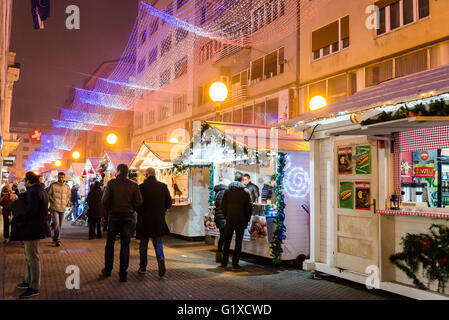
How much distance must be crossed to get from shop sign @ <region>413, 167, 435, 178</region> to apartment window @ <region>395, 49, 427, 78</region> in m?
7.66

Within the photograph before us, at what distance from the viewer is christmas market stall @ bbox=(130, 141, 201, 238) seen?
513 inches

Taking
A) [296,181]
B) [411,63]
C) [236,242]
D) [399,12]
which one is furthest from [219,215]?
[399,12]

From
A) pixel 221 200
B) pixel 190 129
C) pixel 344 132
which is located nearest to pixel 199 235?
pixel 221 200

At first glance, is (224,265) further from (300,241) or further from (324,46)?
(324,46)

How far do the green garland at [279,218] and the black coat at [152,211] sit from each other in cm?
266

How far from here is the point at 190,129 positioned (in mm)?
29531

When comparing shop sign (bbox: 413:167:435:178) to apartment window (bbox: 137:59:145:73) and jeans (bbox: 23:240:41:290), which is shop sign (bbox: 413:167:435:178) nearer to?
jeans (bbox: 23:240:41:290)

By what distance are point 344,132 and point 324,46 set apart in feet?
39.0

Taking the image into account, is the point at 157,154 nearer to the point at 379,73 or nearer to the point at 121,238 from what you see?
the point at 121,238

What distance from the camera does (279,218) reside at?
891cm

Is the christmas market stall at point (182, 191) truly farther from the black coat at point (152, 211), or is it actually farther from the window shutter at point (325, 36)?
the window shutter at point (325, 36)

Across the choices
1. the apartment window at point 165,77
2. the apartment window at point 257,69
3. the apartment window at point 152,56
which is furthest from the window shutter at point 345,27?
the apartment window at point 152,56

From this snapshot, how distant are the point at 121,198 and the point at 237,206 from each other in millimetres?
2483

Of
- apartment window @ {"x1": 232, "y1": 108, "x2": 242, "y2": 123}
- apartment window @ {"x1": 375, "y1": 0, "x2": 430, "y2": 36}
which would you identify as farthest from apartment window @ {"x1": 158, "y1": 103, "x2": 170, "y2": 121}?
apartment window @ {"x1": 375, "y1": 0, "x2": 430, "y2": 36}
